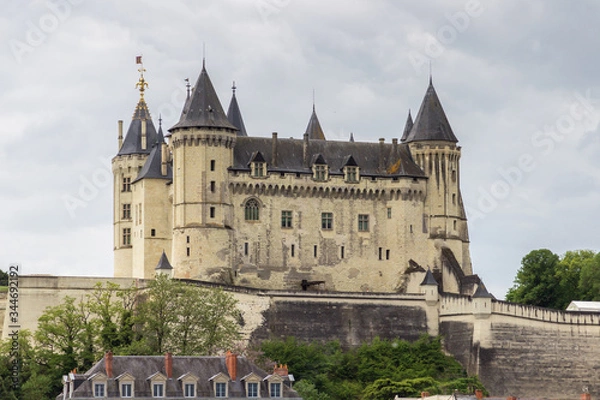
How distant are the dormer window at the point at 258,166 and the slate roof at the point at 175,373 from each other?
27.8m

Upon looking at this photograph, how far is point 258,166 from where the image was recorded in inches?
4373

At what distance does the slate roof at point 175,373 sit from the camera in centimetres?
8150

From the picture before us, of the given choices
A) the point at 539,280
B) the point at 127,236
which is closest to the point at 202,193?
the point at 127,236

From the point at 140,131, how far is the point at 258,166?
10.6 m

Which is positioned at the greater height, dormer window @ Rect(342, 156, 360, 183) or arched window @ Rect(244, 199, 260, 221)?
dormer window @ Rect(342, 156, 360, 183)

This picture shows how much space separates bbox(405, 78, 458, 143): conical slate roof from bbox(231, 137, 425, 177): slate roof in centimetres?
121

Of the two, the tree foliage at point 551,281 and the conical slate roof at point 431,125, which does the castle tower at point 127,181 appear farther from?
the tree foliage at point 551,281

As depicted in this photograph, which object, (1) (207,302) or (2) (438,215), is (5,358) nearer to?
(1) (207,302)

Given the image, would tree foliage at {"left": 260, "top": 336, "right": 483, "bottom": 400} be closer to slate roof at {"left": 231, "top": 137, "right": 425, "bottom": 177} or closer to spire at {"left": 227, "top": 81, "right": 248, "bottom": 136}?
slate roof at {"left": 231, "top": 137, "right": 425, "bottom": 177}

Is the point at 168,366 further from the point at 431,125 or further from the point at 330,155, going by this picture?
the point at 431,125

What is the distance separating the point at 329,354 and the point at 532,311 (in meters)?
11.9

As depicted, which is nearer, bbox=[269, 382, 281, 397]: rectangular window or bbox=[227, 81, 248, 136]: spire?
bbox=[269, 382, 281, 397]: rectangular window

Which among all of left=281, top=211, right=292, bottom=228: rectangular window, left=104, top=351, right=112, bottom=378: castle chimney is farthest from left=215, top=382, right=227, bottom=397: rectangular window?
left=281, top=211, right=292, bottom=228: rectangular window

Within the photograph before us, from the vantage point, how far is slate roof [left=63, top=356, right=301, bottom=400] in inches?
3209
